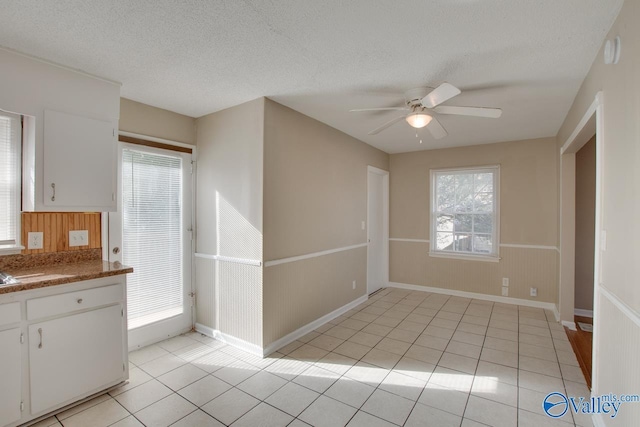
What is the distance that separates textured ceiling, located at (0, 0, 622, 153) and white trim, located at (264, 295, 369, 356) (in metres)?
2.47

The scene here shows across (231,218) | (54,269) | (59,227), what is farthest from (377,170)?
(54,269)

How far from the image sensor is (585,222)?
4.06 m

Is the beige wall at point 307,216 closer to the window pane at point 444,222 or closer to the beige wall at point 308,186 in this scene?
the beige wall at point 308,186

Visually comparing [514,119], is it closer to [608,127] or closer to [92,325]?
[608,127]

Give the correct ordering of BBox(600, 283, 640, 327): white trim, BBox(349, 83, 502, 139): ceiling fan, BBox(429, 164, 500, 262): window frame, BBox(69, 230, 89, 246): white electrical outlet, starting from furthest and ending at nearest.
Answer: BBox(429, 164, 500, 262): window frame → BBox(69, 230, 89, 246): white electrical outlet → BBox(349, 83, 502, 139): ceiling fan → BBox(600, 283, 640, 327): white trim

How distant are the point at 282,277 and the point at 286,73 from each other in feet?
6.40

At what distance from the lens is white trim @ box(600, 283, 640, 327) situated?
1.42 metres

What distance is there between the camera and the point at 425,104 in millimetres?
2453

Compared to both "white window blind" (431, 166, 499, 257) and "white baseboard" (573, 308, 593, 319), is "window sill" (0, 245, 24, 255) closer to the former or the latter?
"white window blind" (431, 166, 499, 257)

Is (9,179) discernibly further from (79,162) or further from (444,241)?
(444,241)

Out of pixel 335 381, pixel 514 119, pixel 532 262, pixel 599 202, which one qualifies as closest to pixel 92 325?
pixel 335 381

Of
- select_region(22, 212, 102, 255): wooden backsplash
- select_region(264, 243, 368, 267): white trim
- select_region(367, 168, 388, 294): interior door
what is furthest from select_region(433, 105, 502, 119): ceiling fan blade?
select_region(22, 212, 102, 255): wooden backsplash

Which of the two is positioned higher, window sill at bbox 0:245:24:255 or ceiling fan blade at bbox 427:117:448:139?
ceiling fan blade at bbox 427:117:448:139

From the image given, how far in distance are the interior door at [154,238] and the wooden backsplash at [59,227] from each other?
0.44ft
